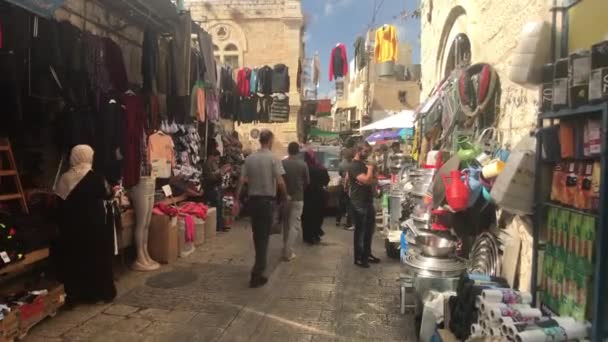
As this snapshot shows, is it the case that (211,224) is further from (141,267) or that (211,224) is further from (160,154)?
(141,267)

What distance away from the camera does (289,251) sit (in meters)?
6.83

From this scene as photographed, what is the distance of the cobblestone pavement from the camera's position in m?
4.09

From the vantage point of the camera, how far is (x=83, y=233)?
179 inches

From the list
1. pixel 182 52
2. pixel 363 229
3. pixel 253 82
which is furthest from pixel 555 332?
pixel 253 82

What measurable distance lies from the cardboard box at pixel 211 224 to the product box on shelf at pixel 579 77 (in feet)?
20.7

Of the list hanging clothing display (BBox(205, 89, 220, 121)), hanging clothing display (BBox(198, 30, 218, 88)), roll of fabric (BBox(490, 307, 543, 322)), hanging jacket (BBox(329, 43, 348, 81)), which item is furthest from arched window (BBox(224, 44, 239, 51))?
roll of fabric (BBox(490, 307, 543, 322))

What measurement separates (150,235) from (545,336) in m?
5.19

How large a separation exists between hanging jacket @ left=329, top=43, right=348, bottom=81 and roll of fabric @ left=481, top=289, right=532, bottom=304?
45.7 ft

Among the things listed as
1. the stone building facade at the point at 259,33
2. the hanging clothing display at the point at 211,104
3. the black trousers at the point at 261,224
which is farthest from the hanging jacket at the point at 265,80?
the stone building facade at the point at 259,33

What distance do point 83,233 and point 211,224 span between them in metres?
3.65

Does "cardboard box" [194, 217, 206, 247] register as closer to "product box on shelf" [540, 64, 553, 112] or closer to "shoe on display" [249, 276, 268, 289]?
"shoe on display" [249, 276, 268, 289]

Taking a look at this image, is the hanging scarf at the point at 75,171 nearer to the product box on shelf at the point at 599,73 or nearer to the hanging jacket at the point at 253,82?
the product box on shelf at the point at 599,73

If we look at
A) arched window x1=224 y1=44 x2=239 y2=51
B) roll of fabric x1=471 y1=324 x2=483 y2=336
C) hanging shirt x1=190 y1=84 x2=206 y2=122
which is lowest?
roll of fabric x1=471 y1=324 x2=483 y2=336

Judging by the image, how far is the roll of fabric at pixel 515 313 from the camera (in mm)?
2848
